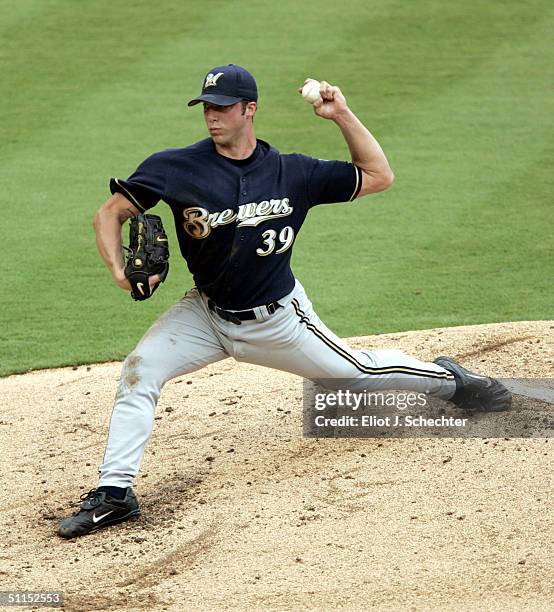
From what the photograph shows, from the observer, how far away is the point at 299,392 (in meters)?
6.23

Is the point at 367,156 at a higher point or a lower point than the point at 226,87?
lower

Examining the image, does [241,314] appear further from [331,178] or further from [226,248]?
[331,178]

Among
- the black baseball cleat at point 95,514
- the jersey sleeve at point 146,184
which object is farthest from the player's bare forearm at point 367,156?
the black baseball cleat at point 95,514

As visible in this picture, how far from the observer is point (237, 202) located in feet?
16.2

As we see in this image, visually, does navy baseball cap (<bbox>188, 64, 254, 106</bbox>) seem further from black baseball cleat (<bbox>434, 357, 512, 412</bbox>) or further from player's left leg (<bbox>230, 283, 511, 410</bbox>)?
black baseball cleat (<bbox>434, 357, 512, 412</bbox>)

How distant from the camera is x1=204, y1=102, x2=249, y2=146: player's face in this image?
4.91 meters

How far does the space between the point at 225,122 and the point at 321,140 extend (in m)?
5.97

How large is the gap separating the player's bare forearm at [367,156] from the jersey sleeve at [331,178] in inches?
1.4

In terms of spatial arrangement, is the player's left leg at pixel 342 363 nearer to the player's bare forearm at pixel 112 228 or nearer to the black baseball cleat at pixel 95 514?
the player's bare forearm at pixel 112 228

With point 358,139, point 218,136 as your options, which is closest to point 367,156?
point 358,139

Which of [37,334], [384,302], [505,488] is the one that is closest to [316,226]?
[384,302]

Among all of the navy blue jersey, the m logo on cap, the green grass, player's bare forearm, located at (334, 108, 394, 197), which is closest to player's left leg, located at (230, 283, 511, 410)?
the navy blue jersey

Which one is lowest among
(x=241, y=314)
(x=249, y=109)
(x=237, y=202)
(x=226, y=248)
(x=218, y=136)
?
(x=241, y=314)

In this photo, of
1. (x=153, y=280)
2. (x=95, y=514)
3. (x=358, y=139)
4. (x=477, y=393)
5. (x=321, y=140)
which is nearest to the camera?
(x=95, y=514)
